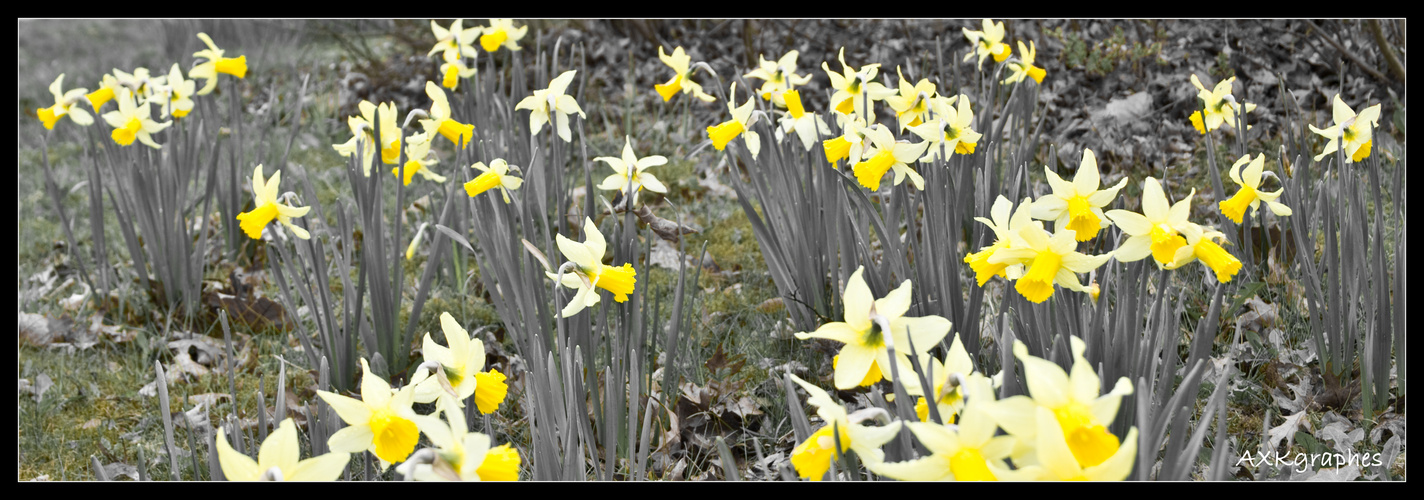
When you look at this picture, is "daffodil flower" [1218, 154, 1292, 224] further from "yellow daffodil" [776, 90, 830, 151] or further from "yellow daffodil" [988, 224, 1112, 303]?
"yellow daffodil" [776, 90, 830, 151]

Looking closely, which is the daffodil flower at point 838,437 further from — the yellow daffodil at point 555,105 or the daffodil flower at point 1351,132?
the daffodil flower at point 1351,132

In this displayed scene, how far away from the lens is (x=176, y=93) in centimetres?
306

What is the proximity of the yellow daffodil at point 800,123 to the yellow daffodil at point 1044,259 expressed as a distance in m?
1.04

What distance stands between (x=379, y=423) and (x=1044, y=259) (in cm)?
94

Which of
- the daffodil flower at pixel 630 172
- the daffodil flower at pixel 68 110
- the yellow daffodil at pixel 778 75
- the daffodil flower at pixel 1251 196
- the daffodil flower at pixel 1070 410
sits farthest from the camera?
the daffodil flower at pixel 68 110

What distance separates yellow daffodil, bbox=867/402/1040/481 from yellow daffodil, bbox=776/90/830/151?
146cm

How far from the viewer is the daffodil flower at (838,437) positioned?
94 cm

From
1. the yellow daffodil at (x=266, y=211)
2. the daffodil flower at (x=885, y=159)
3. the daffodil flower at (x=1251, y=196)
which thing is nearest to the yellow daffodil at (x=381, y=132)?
the yellow daffodil at (x=266, y=211)

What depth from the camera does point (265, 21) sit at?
768cm

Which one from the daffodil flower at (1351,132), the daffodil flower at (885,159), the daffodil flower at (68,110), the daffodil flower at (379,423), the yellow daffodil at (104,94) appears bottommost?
the daffodil flower at (379,423)

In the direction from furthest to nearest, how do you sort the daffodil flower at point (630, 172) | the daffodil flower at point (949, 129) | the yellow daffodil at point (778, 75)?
the yellow daffodil at point (778, 75), the daffodil flower at point (630, 172), the daffodil flower at point (949, 129)

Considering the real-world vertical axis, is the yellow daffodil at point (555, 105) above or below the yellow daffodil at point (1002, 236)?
above

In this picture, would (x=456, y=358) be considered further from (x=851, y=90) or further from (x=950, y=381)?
(x=851, y=90)

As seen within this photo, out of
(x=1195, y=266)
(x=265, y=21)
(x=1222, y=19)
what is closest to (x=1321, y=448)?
(x=1195, y=266)
